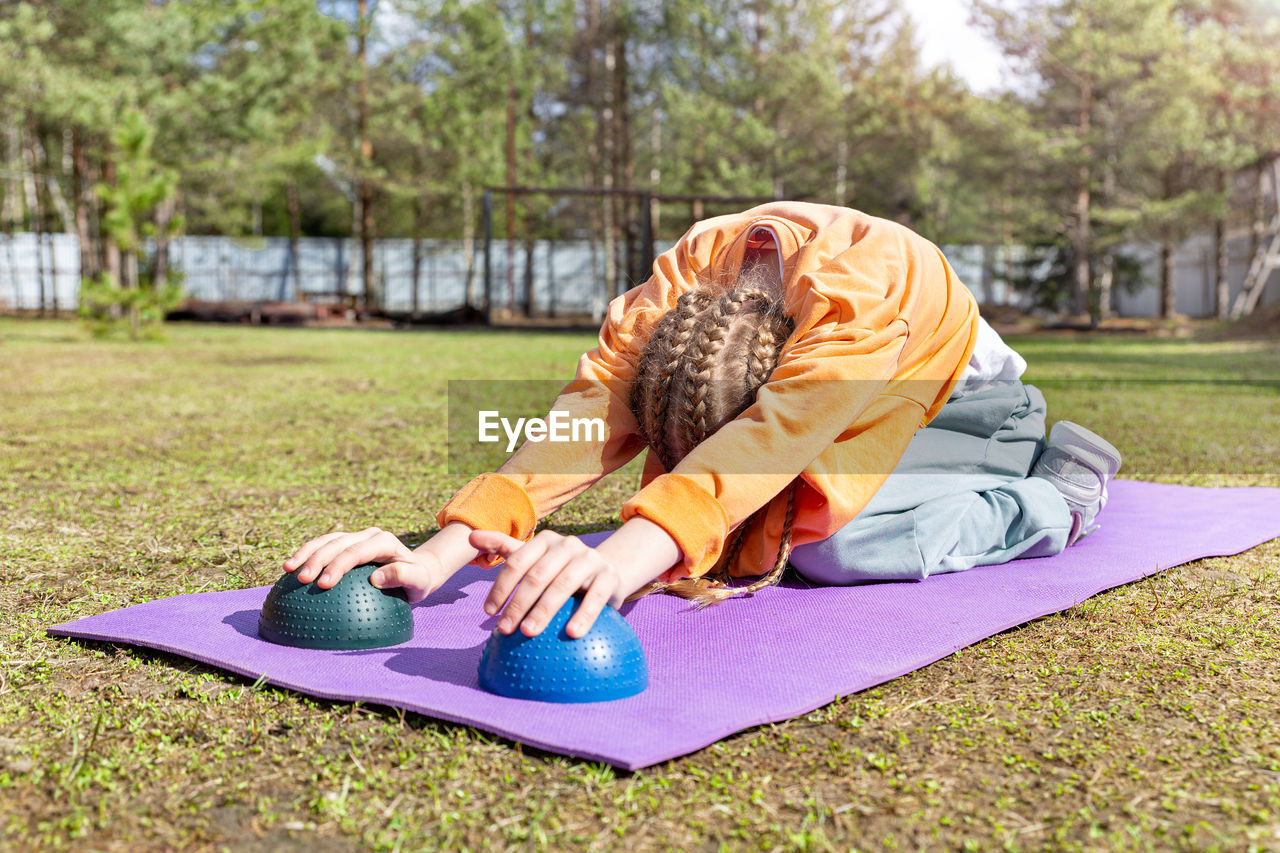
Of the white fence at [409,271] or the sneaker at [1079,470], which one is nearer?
the sneaker at [1079,470]

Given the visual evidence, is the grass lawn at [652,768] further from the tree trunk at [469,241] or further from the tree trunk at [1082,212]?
the tree trunk at [469,241]

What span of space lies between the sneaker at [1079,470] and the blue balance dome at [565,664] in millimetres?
1922

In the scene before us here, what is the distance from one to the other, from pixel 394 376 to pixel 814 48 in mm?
23938

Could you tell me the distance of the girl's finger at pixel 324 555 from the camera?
7.59 feet

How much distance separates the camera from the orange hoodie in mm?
2143

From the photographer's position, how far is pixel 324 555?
2318mm

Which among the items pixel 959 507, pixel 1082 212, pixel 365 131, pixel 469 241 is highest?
pixel 365 131

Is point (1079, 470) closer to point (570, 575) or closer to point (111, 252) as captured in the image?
point (570, 575)

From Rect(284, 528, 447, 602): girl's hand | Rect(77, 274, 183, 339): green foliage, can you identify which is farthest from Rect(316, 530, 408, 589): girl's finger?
Rect(77, 274, 183, 339): green foliage

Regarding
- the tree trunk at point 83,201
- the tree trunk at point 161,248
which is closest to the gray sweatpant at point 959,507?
the tree trunk at point 161,248

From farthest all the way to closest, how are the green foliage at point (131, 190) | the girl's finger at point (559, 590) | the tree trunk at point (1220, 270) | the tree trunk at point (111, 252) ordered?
the tree trunk at point (1220, 270) → the tree trunk at point (111, 252) → the green foliage at point (131, 190) → the girl's finger at point (559, 590)

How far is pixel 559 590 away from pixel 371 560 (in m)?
0.64

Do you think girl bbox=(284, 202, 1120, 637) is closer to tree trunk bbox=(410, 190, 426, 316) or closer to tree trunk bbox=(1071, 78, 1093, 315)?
tree trunk bbox=(1071, 78, 1093, 315)

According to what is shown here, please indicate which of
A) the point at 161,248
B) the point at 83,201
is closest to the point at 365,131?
the point at 161,248
